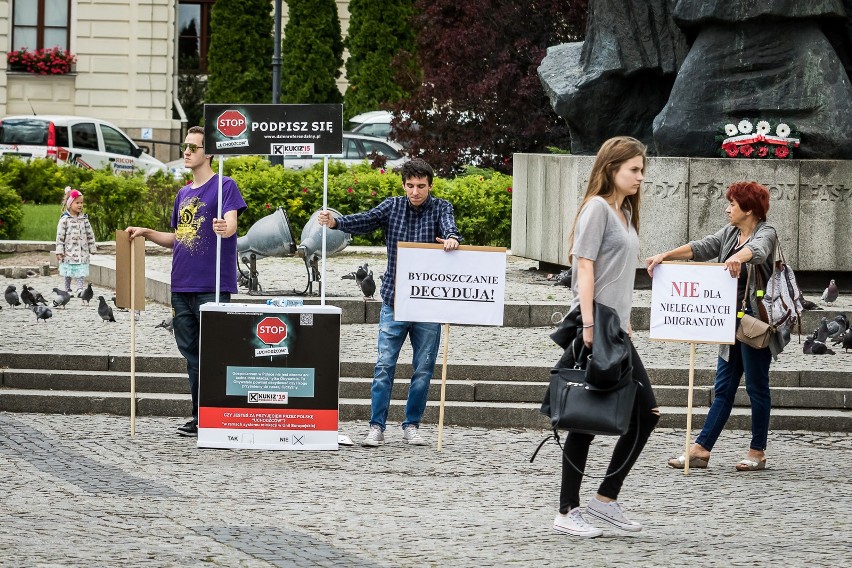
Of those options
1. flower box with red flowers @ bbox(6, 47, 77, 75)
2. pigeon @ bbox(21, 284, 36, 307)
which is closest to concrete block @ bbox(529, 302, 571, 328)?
pigeon @ bbox(21, 284, 36, 307)

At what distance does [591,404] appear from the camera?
22.5 feet

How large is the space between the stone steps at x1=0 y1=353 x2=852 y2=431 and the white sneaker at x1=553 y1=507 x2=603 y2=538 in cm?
308

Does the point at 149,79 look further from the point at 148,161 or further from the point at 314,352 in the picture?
Answer: the point at 314,352

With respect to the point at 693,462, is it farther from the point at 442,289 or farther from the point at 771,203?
the point at 771,203

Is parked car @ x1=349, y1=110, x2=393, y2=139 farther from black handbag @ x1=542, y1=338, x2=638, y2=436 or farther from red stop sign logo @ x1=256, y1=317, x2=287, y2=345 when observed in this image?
black handbag @ x1=542, y1=338, x2=638, y2=436

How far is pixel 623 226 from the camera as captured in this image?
7098mm

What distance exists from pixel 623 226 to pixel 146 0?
3378 cm

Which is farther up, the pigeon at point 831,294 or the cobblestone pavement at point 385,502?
the pigeon at point 831,294

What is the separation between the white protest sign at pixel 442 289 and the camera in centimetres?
923

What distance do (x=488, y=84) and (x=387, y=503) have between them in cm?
1577

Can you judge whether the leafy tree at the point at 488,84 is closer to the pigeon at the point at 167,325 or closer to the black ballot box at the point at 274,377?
the pigeon at the point at 167,325

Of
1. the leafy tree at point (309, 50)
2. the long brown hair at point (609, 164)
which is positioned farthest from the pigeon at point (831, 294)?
the leafy tree at point (309, 50)

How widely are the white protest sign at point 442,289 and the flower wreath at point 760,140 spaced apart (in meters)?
5.81

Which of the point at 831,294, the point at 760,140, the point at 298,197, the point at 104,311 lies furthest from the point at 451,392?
the point at 298,197
